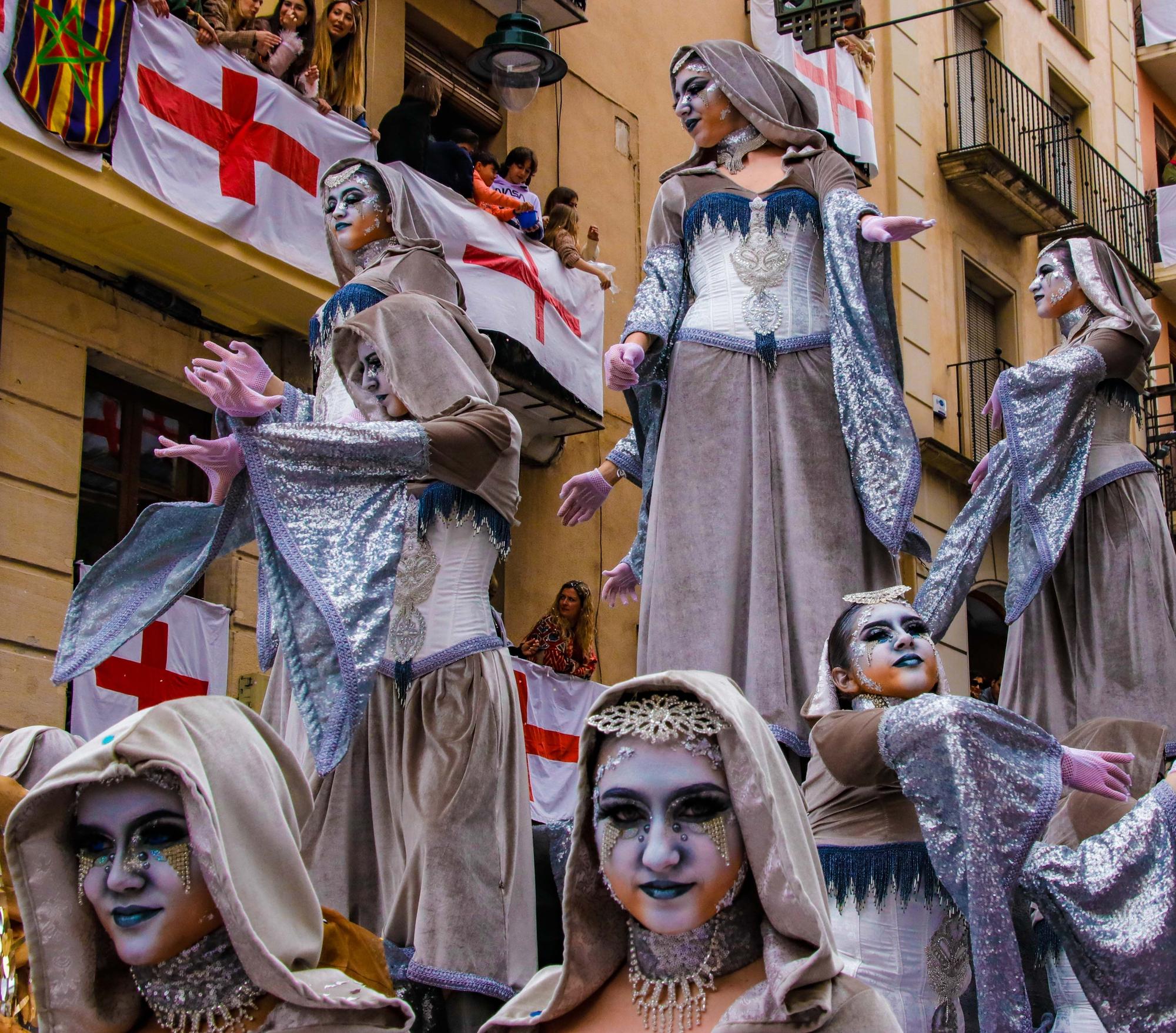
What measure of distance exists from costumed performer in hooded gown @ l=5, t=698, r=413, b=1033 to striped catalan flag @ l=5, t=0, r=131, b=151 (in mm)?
6397

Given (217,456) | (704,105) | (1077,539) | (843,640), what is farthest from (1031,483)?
(217,456)

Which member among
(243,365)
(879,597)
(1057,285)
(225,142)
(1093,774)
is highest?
(225,142)

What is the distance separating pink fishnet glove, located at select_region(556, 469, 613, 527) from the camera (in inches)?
251

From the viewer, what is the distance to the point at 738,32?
57.2ft

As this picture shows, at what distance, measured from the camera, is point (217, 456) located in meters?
4.95

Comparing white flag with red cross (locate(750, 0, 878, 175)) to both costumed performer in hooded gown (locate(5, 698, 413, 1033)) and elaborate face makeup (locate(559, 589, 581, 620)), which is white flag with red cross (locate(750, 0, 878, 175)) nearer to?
elaborate face makeup (locate(559, 589, 581, 620))

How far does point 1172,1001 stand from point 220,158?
775 cm

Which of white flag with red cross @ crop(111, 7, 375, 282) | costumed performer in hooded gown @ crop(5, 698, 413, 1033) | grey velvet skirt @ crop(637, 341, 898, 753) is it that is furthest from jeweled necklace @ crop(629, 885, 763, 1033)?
white flag with red cross @ crop(111, 7, 375, 282)

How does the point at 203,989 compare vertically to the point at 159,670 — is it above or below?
below

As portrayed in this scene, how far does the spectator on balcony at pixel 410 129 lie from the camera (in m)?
12.1

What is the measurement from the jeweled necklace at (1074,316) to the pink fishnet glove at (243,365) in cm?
309

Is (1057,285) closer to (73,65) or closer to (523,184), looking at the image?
(73,65)

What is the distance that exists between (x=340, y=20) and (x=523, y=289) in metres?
2.20

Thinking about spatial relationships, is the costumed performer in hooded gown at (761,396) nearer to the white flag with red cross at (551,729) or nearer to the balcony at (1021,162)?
the white flag with red cross at (551,729)
